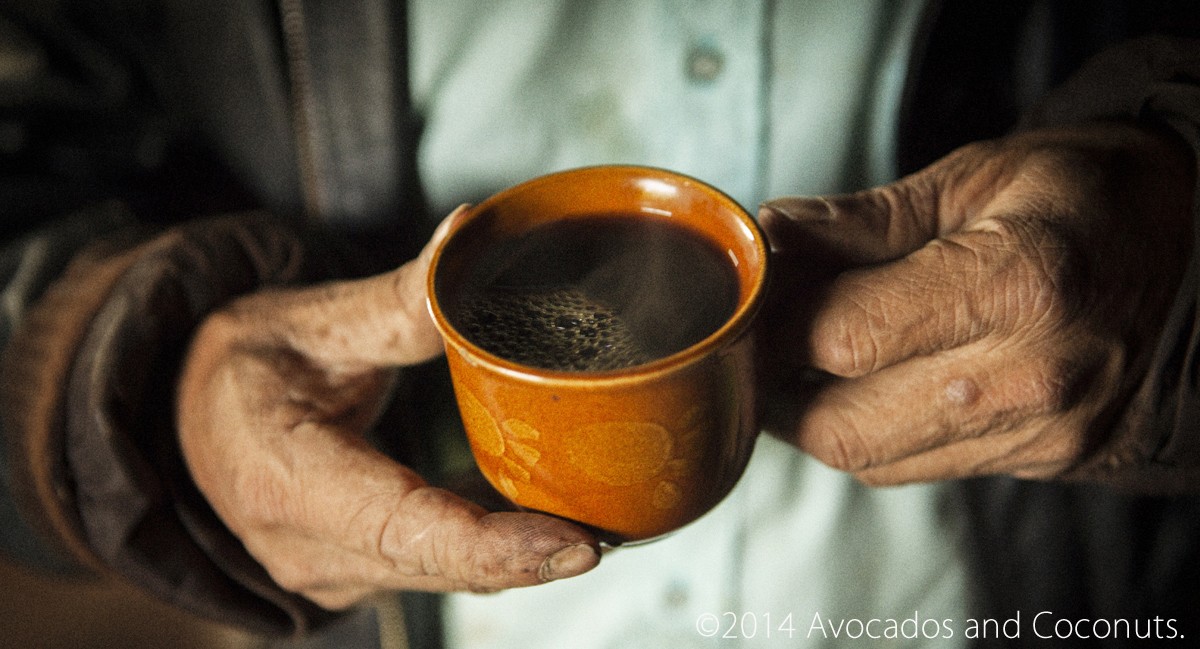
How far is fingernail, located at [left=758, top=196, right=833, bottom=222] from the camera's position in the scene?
2.40ft

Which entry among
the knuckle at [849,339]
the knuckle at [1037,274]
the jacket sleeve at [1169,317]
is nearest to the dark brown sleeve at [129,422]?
the knuckle at [849,339]

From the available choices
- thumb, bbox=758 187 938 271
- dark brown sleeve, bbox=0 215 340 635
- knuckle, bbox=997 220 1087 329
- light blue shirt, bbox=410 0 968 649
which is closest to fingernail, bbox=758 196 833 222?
thumb, bbox=758 187 938 271

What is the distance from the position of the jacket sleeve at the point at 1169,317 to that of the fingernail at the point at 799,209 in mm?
329

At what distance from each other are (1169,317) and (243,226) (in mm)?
1001

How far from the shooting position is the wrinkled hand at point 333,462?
67cm

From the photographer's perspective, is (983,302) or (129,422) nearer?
(983,302)

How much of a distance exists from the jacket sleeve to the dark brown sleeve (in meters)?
0.96

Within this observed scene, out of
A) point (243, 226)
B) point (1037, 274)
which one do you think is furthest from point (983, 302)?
point (243, 226)

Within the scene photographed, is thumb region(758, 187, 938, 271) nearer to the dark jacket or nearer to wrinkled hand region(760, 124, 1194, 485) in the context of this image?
wrinkled hand region(760, 124, 1194, 485)

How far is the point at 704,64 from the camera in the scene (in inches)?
37.4

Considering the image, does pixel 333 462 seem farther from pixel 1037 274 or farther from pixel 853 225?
pixel 1037 274

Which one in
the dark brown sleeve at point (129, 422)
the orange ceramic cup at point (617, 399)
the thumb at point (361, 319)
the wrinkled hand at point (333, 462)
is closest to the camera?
the orange ceramic cup at point (617, 399)

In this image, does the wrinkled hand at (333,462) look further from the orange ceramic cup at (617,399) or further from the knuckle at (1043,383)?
the knuckle at (1043,383)

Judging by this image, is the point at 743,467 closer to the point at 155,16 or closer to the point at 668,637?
the point at 668,637
